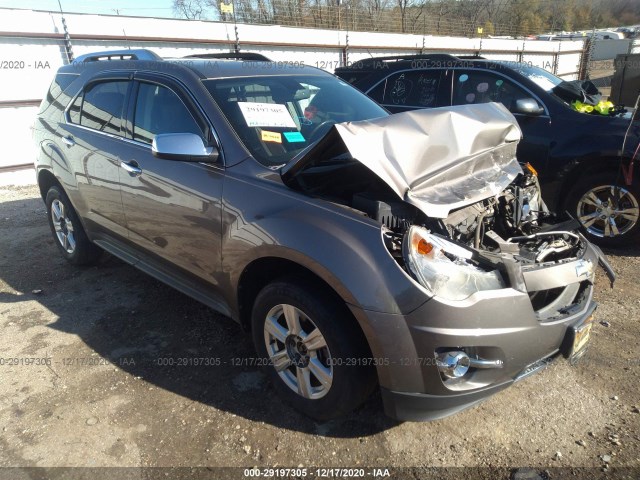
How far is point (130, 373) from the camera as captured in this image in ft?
9.83

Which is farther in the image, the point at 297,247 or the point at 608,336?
the point at 608,336

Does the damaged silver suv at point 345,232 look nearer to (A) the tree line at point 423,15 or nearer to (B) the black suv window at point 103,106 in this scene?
(B) the black suv window at point 103,106

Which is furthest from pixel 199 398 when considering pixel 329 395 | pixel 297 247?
pixel 297 247

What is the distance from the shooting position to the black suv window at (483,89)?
5.14m

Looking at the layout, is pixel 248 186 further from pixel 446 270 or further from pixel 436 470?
pixel 436 470

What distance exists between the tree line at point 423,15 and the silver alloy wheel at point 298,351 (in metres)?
9.54

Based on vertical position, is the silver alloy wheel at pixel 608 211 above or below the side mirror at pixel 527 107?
below

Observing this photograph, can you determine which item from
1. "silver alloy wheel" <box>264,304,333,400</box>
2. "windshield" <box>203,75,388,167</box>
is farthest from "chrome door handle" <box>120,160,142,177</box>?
"silver alloy wheel" <box>264,304,333,400</box>

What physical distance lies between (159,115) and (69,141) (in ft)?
4.39

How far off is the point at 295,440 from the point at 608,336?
223 centimetres

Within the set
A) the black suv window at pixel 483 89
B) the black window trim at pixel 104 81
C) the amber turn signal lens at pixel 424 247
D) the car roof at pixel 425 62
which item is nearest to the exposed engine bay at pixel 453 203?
the amber turn signal lens at pixel 424 247

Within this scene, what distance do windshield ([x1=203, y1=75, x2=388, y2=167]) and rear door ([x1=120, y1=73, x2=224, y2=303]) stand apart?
0.68ft

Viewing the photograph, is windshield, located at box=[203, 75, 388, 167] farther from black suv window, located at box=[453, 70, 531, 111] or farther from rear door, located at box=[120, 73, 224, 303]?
black suv window, located at box=[453, 70, 531, 111]

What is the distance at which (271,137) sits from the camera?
284cm
